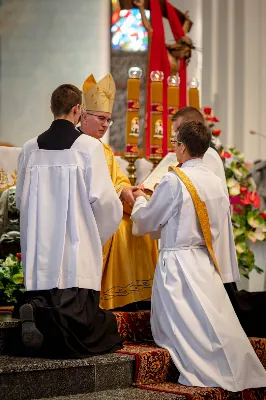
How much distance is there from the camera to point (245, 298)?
20.4 ft

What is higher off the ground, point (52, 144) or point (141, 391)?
point (52, 144)

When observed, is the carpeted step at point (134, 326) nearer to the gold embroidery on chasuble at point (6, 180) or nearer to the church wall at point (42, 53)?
the gold embroidery on chasuble at point (6, 180)

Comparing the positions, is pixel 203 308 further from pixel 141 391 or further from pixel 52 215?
pixel 52 215

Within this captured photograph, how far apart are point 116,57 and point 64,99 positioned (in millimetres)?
6398

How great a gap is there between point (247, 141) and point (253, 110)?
1.35 ft

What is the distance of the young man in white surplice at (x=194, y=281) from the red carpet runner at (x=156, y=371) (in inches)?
2.6

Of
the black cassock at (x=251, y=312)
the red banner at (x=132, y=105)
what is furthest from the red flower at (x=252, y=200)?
the red banner at (x=132, y=105)

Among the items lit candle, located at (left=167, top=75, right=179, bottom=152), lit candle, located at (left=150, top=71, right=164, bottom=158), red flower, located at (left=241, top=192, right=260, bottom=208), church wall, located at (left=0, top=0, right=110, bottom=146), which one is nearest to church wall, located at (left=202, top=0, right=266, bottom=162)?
church wall, located at (left=0, top=0, right=110, bottom=146)

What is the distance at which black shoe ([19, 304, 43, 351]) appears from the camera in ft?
14.6

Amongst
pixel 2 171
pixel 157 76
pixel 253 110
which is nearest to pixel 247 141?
pixel 253 110

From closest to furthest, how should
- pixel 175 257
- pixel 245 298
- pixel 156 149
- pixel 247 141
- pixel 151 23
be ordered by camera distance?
pixel 175 257 → pixel 245 298 → pixel 156 149 → pixel 151 23 → pixel 247 141

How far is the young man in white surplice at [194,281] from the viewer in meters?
5.02

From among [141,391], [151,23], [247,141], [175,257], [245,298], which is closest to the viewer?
[141,391]

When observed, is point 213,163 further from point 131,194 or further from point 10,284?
point 10,284
